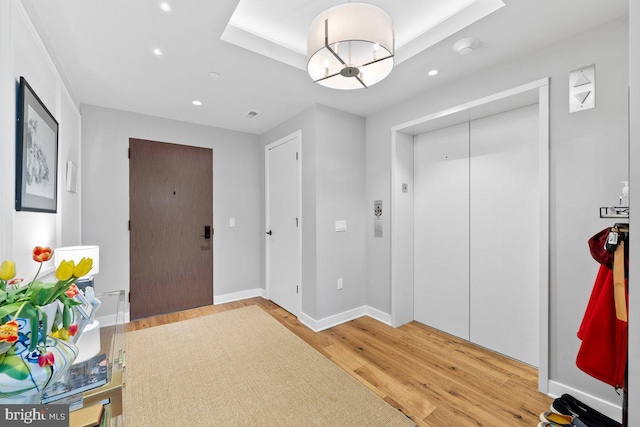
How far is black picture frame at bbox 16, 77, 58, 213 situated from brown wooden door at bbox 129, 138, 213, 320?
1.19 metres

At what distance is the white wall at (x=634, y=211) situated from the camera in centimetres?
58

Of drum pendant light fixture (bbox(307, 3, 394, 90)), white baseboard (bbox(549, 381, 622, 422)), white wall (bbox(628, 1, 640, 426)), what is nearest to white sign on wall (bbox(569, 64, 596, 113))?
drum pendant light fixture (bbox(307, 3, 394, 90))

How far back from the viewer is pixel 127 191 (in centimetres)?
317

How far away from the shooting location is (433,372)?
2.19m

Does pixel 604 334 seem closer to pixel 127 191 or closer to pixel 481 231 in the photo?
pixel 481 231

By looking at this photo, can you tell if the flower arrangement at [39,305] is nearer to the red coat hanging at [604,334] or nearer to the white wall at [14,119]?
the white wall at [14,119]

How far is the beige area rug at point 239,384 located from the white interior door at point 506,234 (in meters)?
1.33

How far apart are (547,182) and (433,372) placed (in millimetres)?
1640

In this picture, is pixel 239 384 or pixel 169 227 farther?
pixel 169 227

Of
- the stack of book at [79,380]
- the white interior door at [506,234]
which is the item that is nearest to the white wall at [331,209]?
the white interior door at [506,234]

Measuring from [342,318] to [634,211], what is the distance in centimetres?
286

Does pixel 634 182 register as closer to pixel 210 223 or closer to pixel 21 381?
pixel 21 381

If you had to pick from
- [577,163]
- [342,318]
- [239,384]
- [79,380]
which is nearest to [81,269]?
[79,380]

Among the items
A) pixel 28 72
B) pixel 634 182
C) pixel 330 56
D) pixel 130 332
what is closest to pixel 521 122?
pixel 330 56
